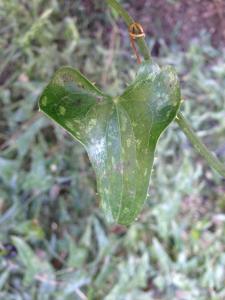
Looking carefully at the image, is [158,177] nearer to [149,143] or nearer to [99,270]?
[99,270]

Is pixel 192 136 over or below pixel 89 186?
over

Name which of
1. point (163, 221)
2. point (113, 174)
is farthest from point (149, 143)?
point (163, 221)

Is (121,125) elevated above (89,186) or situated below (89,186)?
above

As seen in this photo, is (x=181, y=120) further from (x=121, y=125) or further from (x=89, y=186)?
(x=89, y=186)

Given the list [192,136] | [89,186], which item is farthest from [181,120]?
[89,186]

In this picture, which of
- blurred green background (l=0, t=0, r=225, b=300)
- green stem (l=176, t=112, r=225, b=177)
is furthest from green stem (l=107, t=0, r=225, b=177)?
blurred green background (l=0, t=0, r=225, b=300)

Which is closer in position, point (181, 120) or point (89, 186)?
point (181, 120)
